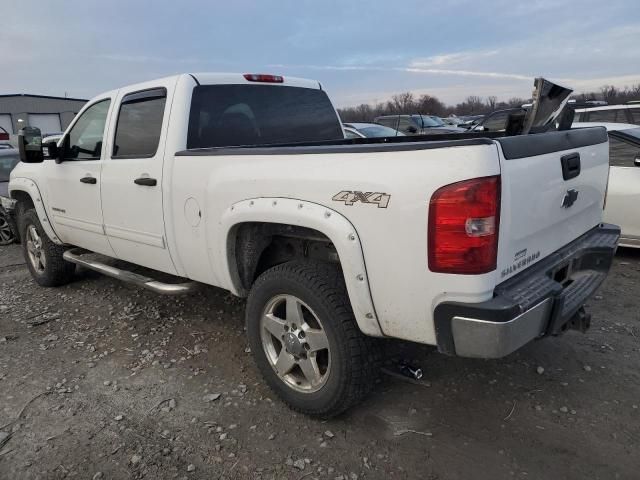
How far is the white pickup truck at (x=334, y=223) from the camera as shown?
6.93ft

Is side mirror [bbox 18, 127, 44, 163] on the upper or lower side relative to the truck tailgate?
upper

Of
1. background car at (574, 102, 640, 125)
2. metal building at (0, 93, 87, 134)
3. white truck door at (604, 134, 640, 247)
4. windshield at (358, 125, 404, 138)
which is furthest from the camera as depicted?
metal building at (0, 93, 87, 134)

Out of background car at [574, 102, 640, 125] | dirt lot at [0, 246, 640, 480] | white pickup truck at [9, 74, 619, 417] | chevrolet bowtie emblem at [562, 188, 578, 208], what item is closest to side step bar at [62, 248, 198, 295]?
white pickup truck at [9, 74, 619, 417]

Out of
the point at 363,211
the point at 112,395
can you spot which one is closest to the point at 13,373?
the point at 112,395

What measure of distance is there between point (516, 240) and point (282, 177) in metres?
1.19

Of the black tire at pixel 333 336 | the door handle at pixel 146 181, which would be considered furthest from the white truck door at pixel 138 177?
the black tire at pixel 333 336

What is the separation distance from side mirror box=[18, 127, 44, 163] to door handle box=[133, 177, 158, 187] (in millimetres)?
1610

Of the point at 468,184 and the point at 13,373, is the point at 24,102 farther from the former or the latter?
the point at 468,184

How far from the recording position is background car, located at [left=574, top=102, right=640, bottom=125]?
6250 millimetres

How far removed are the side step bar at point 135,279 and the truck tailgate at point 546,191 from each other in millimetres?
2190

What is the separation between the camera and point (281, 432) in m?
2.80

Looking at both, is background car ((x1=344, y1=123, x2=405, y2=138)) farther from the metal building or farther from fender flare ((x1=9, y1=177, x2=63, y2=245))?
the metal building

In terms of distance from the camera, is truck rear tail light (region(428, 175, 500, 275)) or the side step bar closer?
truck rear tail light (region(428, 175, 500, 275))

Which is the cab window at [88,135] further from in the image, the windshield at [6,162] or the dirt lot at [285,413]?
the windshield at [6,162]
